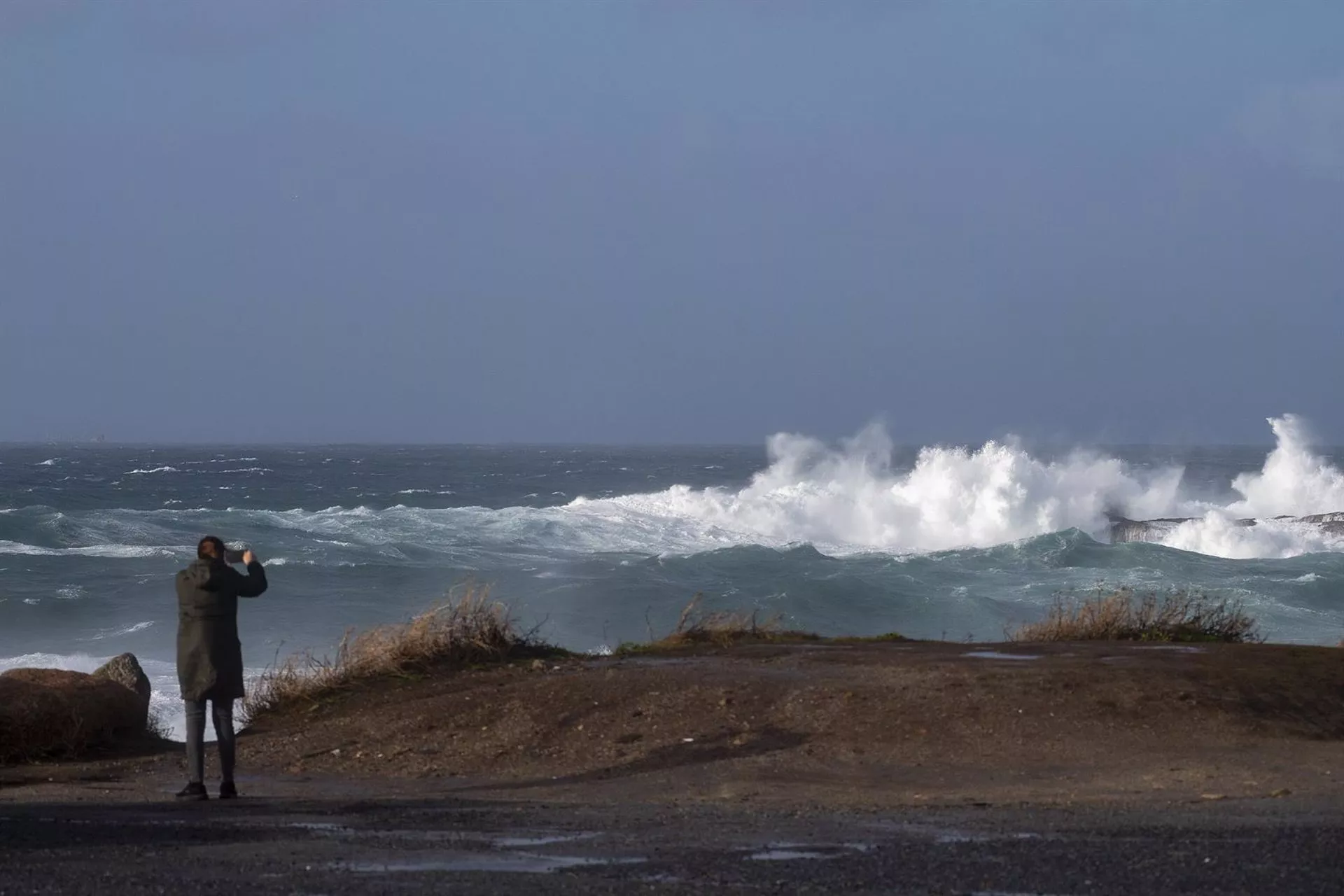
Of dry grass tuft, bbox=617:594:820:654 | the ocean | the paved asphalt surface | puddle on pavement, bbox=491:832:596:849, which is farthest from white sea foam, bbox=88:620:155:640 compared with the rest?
puddle on pavement, bbox=491:832:596:849

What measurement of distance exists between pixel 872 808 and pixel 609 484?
2870 inches

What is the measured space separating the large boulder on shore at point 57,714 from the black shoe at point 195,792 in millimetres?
2312

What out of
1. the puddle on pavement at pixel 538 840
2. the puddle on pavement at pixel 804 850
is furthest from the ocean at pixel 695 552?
the puddle on pavement at pixel 804 850

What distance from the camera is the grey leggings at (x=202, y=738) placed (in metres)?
9.73

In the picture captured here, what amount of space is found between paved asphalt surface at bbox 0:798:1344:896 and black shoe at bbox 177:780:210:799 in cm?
55

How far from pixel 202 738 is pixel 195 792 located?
0.34 meters

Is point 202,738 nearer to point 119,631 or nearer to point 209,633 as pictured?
point 209,633

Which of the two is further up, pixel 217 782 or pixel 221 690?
pixel 221 690

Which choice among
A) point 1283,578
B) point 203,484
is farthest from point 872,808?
point 203,484

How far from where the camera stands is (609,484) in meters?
81.5

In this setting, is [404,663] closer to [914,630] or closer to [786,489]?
[914,630]

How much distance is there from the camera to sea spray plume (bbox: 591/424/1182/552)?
4722 centimetres

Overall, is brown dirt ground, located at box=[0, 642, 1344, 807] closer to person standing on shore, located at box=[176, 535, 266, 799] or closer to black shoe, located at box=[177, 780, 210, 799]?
person standing on shore, located at box=[176, 535, 266, 799]

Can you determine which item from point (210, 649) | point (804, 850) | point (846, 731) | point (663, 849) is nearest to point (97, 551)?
point (210, 649)
